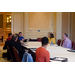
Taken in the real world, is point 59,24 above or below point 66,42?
above

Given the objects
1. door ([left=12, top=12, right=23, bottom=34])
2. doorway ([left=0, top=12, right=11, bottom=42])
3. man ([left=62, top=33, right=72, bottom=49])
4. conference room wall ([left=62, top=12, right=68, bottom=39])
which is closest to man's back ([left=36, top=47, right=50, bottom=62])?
man ([left=62, top=33, right=72, bottom=49])

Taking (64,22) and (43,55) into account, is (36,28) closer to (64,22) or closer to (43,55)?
(64,22)

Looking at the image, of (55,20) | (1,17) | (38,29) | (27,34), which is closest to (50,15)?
(55,20)

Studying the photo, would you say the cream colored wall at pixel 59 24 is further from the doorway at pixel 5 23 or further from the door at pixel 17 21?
the doorway at pixel 5 23

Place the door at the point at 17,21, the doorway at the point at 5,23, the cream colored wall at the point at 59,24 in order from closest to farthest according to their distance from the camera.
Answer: the cream colored wall at the point at 59,24
the door at the point at 17,21
the doorway at the point at 5,23

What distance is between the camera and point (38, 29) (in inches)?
466

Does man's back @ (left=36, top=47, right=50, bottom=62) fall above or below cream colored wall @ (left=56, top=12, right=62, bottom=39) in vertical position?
below

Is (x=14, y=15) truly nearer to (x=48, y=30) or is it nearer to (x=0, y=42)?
(x=48, y=30)

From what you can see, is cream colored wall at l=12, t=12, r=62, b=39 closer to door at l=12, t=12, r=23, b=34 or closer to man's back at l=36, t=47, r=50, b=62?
door at l=12, t=12, r=23, b=34

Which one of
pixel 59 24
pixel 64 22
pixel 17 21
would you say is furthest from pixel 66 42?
pixel 17 21

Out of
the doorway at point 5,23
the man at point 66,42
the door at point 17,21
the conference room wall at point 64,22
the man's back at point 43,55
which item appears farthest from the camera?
the doorway at point 5,23

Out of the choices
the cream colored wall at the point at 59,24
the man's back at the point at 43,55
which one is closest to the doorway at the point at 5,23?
the cream colored wall at the point at 59,24

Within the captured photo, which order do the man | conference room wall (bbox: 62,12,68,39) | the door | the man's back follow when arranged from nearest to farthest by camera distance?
the man's back, the man, conference room wall (bbox: 62,12,68,39), the door

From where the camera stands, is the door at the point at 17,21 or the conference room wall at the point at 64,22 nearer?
the conference room wall at the point at 64,22
